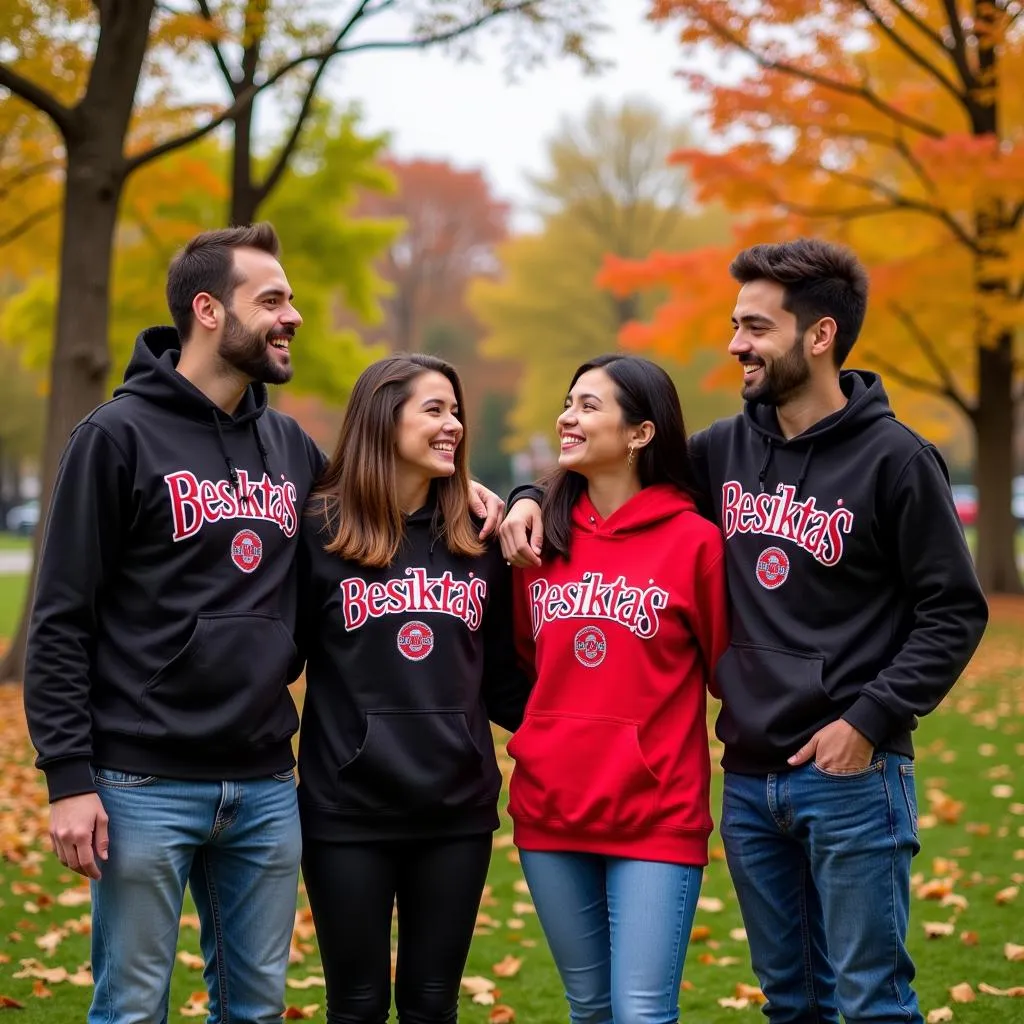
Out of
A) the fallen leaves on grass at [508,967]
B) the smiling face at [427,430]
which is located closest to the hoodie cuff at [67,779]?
the smiling face at [427,430]

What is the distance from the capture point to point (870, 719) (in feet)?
10.3

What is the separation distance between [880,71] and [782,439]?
57.2ft

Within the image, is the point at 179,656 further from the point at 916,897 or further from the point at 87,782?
the point at 916,897

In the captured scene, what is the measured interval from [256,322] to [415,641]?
99 cm

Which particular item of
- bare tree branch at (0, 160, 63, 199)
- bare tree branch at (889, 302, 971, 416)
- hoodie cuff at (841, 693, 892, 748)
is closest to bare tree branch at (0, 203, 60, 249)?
bare tree branch at (0, 160, 63, 199)

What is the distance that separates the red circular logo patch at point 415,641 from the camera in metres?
3.41

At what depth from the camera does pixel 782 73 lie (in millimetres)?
15633

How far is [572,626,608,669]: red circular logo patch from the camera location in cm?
343

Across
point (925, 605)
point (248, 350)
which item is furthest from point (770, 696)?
point (248, 350)

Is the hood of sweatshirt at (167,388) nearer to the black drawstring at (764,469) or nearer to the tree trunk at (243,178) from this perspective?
the black drawstring at (764,469)

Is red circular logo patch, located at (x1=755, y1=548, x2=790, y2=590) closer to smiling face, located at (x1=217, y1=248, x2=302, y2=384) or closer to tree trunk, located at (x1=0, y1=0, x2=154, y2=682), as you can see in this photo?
smiling face, located at (x1=217, y1=248, x2=302, y2=384)

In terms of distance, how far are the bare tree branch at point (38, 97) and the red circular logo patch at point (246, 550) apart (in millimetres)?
6952

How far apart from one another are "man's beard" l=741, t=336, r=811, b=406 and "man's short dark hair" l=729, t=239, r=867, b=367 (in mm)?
78

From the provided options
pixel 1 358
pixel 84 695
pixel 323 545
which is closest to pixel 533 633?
pixel 323 545
